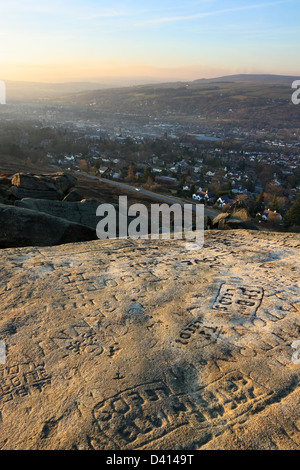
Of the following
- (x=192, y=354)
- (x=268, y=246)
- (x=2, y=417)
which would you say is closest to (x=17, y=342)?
(x=2, y=417)

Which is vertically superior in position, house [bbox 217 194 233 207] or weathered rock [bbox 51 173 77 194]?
weathered rock [bbox 51 173 77 194]

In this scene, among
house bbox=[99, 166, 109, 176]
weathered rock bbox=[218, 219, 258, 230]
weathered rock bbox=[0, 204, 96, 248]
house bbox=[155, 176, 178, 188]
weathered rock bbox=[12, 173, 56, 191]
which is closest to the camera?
weathered rock bbox=[0, 204, 96, 248]

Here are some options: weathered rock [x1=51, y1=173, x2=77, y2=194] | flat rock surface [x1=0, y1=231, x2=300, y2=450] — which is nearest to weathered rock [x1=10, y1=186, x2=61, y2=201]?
weathered rock [x1=51, y1=173, x2=77, y2=194]

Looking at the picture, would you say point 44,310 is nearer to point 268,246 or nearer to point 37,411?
point 37,411

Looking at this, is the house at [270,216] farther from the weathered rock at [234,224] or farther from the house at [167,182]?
the weathered rock at [234,224]

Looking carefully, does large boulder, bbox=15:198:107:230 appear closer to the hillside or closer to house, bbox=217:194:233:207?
house, bbox=217:194:233:207
